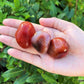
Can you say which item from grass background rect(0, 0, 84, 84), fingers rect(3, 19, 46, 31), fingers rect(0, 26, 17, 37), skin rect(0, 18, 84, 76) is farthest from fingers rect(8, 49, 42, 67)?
fingers rect(3, 19, 46, 31)

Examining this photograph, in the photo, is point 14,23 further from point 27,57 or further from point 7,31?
point 27,57

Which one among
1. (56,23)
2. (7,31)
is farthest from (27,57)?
(56,23)

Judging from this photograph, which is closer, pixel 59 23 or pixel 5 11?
pixel 59 23

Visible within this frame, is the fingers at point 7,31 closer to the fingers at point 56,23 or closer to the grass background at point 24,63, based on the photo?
the grass background at point 24,63

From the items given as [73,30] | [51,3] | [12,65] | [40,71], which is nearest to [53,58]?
[40,71]

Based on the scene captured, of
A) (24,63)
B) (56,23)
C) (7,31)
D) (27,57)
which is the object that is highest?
(56,23)

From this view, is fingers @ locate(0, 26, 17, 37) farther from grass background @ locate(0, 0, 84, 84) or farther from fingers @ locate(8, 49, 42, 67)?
fingers @ locate(8, 49, 42, 67)

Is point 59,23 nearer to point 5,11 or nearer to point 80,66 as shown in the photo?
point 80,66
